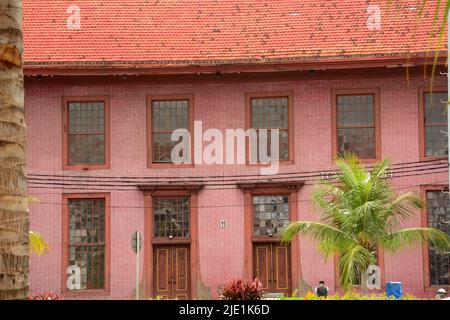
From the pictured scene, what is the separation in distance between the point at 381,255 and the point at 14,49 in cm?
3038

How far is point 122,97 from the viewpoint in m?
36.9

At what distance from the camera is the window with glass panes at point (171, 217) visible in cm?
3644

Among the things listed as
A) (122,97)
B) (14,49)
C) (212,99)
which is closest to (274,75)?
(212,99)

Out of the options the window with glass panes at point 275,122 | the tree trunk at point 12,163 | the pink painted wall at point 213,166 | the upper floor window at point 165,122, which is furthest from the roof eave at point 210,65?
the tree trunk at point 12,163

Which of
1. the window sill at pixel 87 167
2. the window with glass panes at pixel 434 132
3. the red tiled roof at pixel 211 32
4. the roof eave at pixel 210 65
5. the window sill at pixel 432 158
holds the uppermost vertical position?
the red tiled roof at pixel 211 32

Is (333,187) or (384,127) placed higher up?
(384,127)

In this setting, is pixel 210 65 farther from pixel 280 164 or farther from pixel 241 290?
pixel 241 290

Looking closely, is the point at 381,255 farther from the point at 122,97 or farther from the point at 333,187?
the point at 122,97

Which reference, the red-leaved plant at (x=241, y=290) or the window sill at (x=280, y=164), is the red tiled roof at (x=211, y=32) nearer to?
the window sill at (x=280, y=164)

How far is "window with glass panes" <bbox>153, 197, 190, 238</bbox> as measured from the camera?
1435 inches

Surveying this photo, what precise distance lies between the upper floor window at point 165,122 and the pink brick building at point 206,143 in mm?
46

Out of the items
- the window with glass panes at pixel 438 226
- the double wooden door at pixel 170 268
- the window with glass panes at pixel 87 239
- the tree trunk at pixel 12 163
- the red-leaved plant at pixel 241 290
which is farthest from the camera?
the window with glass panes at pixel 87 239
